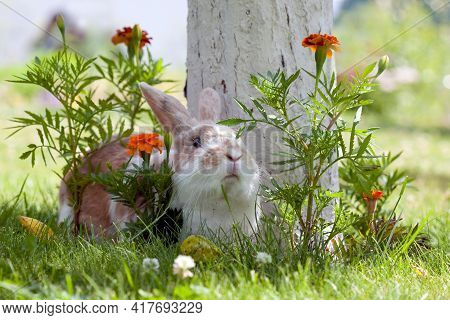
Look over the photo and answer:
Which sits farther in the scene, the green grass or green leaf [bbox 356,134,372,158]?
green leaf [bbox 356,134,372,158]

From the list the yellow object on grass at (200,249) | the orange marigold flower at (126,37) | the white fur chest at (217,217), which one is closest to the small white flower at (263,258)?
the yellow object on grass at (200,249)

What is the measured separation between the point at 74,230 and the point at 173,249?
855 millimetres

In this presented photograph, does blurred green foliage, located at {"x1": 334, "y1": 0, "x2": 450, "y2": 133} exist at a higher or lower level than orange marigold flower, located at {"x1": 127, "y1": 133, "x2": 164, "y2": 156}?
higher

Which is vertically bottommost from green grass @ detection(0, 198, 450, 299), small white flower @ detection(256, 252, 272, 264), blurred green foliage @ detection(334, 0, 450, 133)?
green grass @ detection(0, 198, 450, 299)

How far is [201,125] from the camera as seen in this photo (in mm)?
3014

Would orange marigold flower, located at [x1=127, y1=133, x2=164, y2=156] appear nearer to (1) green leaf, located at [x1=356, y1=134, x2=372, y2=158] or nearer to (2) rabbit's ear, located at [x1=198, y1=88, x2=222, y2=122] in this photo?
(2) rabbit's ear, located at [x1=198, y1=88, x2=222, y2=122]

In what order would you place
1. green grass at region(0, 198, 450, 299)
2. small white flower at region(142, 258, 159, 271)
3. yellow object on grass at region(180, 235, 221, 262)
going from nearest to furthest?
green grass at region(0, 198, 450, 299) < small white flower at region(142, 258, 159, 271) < yellow object on grass at region(180, 235, 221, 262)

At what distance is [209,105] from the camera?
3137mm

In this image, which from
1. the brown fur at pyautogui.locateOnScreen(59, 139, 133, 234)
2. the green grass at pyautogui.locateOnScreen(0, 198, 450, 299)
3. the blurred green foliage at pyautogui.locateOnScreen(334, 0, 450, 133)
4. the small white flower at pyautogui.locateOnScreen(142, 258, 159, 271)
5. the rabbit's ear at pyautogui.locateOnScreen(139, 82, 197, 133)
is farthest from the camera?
the blurred green foliage at pyautogui.locateOnScreen(334, 0, 450, 133)

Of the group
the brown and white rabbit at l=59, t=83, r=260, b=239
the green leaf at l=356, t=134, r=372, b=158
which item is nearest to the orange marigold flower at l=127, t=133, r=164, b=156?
the brown and white rabbit at l=59, t=83, r=260, b=239

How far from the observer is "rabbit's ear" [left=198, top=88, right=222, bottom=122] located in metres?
3.12

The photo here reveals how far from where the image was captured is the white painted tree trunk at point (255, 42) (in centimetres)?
312

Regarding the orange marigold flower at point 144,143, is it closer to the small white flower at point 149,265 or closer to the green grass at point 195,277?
the green grass at point 195,277

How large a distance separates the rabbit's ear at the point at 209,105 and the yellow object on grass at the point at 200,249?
0.72m
